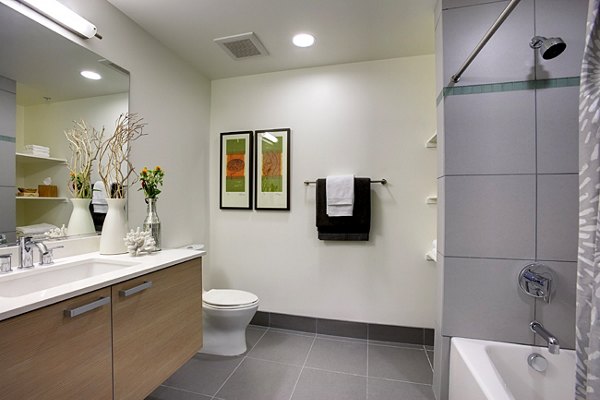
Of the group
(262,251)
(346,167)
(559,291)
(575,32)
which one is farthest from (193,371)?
(575,32)

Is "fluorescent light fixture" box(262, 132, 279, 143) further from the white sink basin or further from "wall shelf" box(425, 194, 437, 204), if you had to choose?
the white sink basin

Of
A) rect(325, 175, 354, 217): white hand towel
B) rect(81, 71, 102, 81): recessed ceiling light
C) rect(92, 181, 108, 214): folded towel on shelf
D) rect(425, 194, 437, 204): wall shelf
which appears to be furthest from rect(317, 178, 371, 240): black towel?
rect(81, 71, 102, 81): recessed ceiling light

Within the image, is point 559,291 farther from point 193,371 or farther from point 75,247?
point 75,247

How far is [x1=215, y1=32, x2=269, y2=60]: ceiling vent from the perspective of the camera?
1.89 meters

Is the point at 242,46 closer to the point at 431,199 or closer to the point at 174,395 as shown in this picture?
the point at 431,199

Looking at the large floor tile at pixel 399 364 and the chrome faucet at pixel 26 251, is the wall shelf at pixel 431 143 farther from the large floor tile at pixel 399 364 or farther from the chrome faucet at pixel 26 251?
the chrome faucet at pixel 26 251

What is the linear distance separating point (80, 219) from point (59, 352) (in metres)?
0.87

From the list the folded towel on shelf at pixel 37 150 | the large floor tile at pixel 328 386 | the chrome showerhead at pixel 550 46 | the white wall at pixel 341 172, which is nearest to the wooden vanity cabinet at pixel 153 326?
the large floor tile at pixel 328 386

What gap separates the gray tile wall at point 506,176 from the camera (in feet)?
4.32

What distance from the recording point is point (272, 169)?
2.39 metres

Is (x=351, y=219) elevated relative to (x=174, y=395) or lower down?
elevated

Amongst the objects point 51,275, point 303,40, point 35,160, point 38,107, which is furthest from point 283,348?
point 303,40

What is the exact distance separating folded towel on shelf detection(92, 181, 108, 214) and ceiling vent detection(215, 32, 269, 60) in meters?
1.29

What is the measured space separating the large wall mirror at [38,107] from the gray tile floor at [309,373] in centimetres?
124
